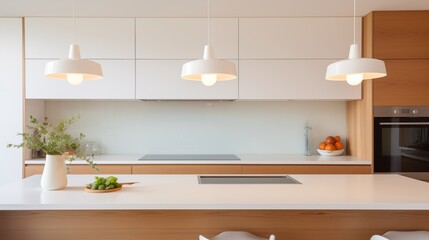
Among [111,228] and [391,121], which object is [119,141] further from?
[391,121]

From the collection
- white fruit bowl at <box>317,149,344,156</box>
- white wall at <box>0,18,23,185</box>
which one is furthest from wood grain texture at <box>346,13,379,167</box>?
white wall at <box>0,18,23,185</box>

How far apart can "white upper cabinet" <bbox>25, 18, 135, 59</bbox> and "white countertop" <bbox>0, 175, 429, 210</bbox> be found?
4.88ft

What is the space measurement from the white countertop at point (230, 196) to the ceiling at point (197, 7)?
1.56 m

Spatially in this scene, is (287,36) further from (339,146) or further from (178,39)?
(339,146)

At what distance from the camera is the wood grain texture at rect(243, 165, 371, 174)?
312 centimetres

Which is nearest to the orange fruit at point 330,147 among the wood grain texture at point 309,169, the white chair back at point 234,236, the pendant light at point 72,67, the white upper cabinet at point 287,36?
the wood grain texture at point 309,169

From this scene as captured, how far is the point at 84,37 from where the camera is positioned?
10.7 feet

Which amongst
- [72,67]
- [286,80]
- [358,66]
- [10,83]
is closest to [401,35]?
[286,80]

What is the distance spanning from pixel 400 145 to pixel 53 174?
9.33 ft

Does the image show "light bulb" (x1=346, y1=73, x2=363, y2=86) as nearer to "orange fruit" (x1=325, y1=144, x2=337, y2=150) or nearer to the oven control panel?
the oven control panel

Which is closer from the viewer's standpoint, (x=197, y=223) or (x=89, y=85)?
(x=197, y=223)

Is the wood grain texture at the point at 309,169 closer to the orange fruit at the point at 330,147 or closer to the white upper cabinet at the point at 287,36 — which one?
the orange fruit at the point at 330,147

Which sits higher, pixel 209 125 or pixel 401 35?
pixel 401 35

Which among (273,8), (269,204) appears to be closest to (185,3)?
(273,8)
